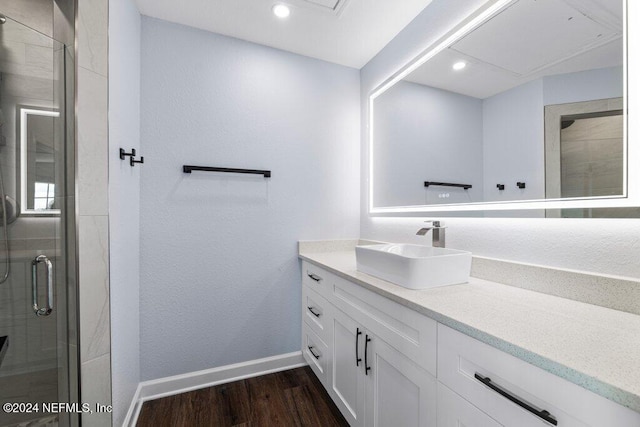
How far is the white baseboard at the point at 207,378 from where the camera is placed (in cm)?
161

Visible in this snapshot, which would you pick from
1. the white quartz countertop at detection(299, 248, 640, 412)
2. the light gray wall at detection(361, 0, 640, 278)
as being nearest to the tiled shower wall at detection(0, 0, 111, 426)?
the white quartz countertop at detection(299, 248, 640, 412)

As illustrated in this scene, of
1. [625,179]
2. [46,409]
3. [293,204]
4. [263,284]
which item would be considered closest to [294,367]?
[263,284]

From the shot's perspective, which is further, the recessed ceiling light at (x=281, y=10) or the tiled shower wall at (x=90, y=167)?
the recessed ceiling light at (x=281, y=10)

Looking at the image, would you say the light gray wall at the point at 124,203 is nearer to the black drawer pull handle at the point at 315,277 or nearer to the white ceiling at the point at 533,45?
the black drawer pull handle at the point at 315,277

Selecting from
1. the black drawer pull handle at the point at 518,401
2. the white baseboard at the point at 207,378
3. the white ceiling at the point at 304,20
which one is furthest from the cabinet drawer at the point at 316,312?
the white ceiling at the point at 304,20

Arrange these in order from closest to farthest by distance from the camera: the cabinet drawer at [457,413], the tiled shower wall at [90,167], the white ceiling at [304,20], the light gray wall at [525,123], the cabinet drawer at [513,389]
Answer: the cabinet drawer at [513,389]
the cabinet drawer at [457,413]
the light gray wall at [525,123]
the tiled shower wall at [90,167]
the white ceiling at [304,20]

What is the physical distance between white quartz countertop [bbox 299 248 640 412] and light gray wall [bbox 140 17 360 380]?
1047 millimetres

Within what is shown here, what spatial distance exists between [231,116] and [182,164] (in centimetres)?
46

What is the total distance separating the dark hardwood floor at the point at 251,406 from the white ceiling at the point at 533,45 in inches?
76.5

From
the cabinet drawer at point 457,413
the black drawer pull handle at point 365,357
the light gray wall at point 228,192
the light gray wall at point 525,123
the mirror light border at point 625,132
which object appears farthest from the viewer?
the light gray wall at point 228,192

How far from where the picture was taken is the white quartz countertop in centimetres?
49

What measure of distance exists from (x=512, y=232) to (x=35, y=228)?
6.40ft

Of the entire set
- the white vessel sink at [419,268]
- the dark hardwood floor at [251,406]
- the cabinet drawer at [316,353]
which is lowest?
the dark hardwood floor at [251,406]

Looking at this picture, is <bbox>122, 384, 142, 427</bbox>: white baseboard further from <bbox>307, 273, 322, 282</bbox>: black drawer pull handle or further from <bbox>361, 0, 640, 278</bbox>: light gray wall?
<bbox>361, 0, 640, 278</bbox>: light gray wall
